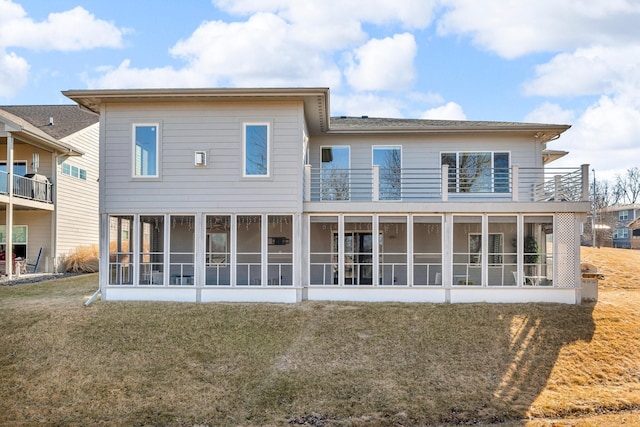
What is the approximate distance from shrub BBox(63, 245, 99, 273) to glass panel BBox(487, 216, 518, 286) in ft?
50.2

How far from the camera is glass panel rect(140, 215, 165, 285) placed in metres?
14.0

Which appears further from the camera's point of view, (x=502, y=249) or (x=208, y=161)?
(x=502, y=249)

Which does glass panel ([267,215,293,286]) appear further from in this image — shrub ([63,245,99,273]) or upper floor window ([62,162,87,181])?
upper floor window ([62,162,87,181])

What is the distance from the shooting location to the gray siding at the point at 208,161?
13.6 m

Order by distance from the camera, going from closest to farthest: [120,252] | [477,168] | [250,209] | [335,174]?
[250,209] → [120,252] → [335,174] → [477,168]

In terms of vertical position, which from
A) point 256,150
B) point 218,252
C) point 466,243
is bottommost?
point 218,252

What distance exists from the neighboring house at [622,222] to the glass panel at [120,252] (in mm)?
42949

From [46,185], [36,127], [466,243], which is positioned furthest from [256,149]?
[36,127]

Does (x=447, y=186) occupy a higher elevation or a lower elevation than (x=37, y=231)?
higher

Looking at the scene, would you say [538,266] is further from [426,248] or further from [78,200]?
[78,200]

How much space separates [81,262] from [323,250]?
35.4 ft

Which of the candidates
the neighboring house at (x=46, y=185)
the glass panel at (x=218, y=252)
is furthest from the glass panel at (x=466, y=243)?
the neighboring house at (x=46, y=185)

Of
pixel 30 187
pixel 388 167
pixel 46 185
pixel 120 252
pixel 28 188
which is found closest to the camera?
pixel 120 252

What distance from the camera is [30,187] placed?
66.6 ft
